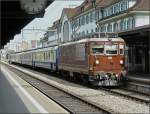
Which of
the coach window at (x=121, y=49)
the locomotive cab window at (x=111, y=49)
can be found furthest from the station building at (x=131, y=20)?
the locomotive cab window at (x=111, y=49)

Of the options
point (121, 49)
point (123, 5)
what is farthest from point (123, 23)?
point (121, 49)

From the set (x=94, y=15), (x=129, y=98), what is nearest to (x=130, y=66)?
(x=129, y=98)

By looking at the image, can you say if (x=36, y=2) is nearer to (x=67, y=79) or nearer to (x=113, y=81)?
(x=113, y=81)

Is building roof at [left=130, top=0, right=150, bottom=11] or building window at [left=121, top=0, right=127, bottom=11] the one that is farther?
building window at [left=121, top=0, right=127, bottom=11]

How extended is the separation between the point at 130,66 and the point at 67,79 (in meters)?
6.71

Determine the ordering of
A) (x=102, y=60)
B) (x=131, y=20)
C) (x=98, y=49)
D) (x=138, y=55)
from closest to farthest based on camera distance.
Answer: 1. (x=102, y=60)
2. (x=98, y=49)
3. (x=138, y=55)
4. (x=131, y=20)

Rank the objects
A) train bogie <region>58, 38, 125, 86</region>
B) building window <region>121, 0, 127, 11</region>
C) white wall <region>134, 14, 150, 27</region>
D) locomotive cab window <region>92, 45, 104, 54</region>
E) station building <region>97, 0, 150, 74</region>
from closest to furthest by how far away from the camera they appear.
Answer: train bogie <region>58, 38, 125, 86</region>, locomotive cab window <region>92, 45, 104, 54</region>, station building <region>97, 0, 150, 74</region>, white wall <region>134, 14, 150, 27</region>, building window <region>121, 0, 127, 11</region>

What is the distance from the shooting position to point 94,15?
80.5 meters

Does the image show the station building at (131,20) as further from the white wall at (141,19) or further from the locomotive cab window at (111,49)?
the locomotive cab window at (111,49)

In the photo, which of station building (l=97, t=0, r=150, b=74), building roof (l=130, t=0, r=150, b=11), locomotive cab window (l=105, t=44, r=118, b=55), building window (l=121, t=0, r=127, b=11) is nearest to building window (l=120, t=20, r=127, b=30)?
station building (l=97, t=0, r=150, b=74)

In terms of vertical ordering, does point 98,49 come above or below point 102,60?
above

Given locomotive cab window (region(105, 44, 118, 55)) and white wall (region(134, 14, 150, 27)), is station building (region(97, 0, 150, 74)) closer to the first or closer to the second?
white wall (region(134, 14, 150, 27))

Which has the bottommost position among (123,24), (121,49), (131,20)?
(121,49)

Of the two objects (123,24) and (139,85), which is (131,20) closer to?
(123,24)
